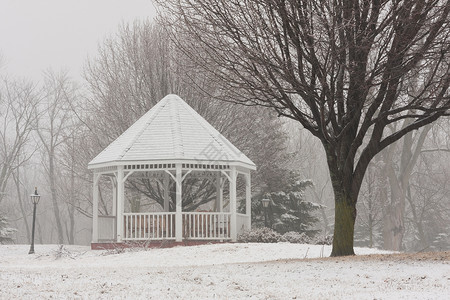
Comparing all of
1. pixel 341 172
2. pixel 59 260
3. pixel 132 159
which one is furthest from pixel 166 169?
pixel 341 172

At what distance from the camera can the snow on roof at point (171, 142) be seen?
20484mm

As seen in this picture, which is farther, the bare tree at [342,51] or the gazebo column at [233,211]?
the gazebo column at [233,211]

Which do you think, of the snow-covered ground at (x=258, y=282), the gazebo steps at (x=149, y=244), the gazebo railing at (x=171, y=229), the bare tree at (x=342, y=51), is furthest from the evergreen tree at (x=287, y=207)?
the snow-covered ground at (x=258, y=282)

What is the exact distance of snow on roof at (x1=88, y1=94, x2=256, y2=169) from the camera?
67.2 ft

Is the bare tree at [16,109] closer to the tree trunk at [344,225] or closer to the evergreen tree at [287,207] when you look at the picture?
the evergreen tree at [287,207]

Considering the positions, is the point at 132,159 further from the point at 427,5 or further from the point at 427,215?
the point at 427,215

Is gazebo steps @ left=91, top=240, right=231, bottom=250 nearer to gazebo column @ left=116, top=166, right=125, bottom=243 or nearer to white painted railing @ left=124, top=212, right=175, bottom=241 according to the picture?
white painted railing @ left=124, top=212, right=175, bottom=241

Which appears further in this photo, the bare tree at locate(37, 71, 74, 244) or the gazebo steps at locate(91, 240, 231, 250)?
the bare tree at locate(37, 71, 74, 244)

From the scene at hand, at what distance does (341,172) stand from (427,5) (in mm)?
3992

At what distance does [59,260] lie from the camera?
17984 millimetres

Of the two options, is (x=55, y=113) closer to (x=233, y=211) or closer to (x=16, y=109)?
(x=16, y=109)

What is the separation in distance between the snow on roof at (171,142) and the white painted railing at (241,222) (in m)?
1.78

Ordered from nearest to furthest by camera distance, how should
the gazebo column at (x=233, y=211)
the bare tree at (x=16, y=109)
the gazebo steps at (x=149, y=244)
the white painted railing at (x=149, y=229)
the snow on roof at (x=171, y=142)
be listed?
1. the gazebo steps at (x=149, y=244)
2. the white painted railing at (x=149, y=229)
3. the snow on roof at (x=171, y=142)
4. the gazebo column at (x=233, y=211)
5. the bare tree at (x=16, y=109)

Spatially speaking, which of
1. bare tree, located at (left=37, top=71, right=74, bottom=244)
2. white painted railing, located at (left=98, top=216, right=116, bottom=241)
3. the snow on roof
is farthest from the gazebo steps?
bare tree, located at (left=37, top=71, right=74, bottom=244)
